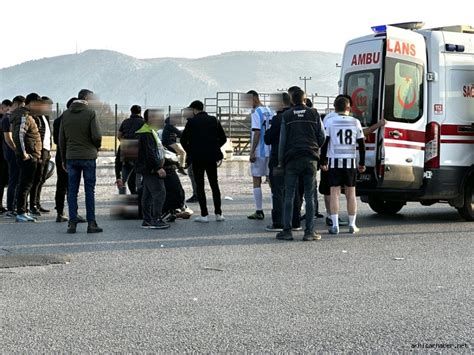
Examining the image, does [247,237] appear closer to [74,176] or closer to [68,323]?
[74,176]

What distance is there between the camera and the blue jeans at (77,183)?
1105 cm

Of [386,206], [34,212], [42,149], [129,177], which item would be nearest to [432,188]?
[386,206]

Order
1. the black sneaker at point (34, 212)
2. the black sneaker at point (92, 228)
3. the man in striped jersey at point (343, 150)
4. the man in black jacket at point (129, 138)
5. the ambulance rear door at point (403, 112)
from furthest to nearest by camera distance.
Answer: the man in black jacket at point (129, 138) → the black sneaker at point (34, 212) → the ambulance rear door at point (403, 112) → the black sneaker at point (92, 228) → the man in striped jersey at point (343, 150)

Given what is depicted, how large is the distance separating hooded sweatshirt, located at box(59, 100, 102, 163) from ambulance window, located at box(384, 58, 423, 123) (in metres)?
3.98

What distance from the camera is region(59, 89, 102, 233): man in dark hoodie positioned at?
36.3 ft

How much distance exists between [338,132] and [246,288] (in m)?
4.10

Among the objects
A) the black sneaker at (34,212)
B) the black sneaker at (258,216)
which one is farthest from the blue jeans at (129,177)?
the black sneaker at (258,216)

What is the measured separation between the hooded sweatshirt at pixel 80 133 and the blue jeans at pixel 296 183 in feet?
8.52

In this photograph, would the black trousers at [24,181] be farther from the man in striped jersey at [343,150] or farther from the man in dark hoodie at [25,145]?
the man in striped jersey at [343,150]

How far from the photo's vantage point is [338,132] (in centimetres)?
1092

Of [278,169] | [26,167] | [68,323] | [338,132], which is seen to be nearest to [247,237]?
[278,169]

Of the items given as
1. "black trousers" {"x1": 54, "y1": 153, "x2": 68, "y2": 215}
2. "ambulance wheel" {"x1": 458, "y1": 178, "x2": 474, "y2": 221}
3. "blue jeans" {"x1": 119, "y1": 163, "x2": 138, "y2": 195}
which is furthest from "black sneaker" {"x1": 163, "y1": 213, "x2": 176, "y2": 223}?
"ambulance wheel" {"x1": 458, "y1": 178, "x2": 474, "y2": 221}

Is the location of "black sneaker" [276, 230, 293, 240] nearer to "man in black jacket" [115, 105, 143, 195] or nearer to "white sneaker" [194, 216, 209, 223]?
"white sneaker" [194, 216, 209, 223]

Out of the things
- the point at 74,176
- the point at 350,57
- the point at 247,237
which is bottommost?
the point at 247,237
